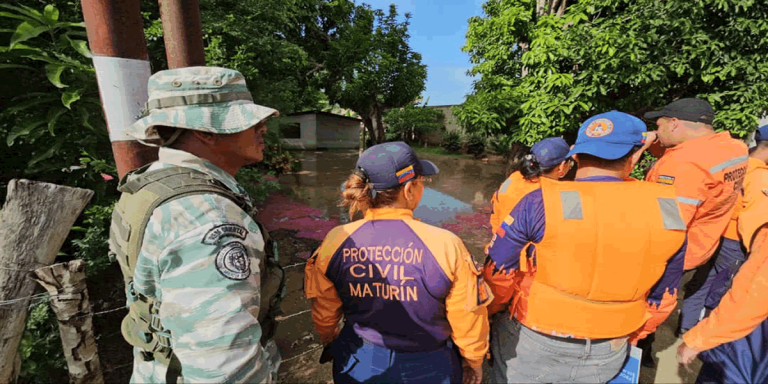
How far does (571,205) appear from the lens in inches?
59.2

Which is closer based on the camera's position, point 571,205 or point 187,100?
point 187,100

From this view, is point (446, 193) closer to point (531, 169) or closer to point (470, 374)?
point (531, 169)

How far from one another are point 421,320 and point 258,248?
847 millimetres

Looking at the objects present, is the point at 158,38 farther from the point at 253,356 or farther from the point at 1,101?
the point at 253,356

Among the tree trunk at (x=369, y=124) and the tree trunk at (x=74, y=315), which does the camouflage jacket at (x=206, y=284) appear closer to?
the tree trunk at (x=74, y=315)

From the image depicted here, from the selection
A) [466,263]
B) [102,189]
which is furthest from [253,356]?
[102,189]

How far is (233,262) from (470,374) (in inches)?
57.2

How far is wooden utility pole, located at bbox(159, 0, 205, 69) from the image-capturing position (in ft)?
6.31

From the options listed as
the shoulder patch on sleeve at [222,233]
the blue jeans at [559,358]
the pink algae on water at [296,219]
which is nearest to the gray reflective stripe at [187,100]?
the shoulder patch on sleeve at [222,233]

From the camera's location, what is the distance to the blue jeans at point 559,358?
1.63 m

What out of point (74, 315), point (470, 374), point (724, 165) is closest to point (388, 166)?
point (470, 374)

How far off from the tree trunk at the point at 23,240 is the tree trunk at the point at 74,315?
3.2 inches

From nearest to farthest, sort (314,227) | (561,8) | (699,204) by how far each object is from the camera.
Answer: (699,204)
(561,8)
(314,227)

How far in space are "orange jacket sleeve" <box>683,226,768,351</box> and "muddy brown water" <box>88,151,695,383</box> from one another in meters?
1.50
